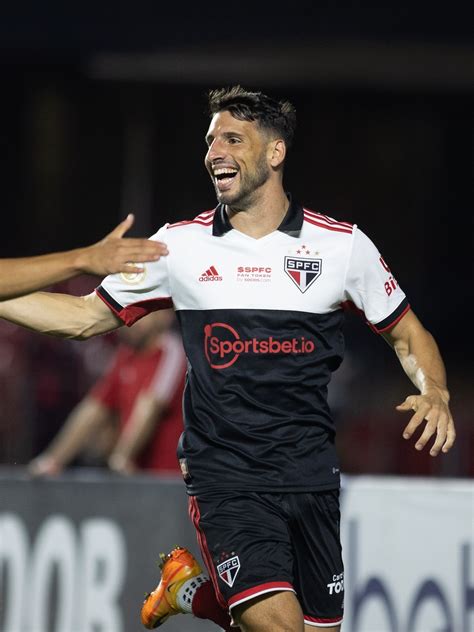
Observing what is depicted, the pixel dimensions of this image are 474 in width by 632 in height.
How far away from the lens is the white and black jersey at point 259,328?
5.33 m

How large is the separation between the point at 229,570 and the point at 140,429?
3.69m

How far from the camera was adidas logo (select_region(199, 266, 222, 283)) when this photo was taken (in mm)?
5410

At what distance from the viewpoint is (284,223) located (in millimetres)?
5566

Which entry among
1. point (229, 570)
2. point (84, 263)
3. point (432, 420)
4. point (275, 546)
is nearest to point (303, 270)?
point (432, 420)

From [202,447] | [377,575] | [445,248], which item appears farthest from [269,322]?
[445,248]

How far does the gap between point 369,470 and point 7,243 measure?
7.39 meters

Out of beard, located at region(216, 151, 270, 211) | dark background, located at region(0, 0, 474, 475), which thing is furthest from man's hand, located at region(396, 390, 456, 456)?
dark background, located at region(0, 0, 474, 475)

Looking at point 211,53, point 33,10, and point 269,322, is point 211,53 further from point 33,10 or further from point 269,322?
point 269,322

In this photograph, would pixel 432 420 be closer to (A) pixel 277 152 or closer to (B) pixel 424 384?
(B) pixel 424 384

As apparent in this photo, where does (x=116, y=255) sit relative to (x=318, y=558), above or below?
above

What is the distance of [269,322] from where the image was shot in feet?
17.6

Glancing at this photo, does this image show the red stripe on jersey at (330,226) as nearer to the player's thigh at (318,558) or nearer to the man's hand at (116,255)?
the man's hand at (116,255)

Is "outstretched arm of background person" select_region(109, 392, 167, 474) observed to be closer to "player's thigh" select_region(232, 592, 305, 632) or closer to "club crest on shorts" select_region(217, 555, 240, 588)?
"club crest on shorts" select_region(217, 555, 240, 588)

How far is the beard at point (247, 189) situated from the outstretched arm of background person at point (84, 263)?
0.58 m
